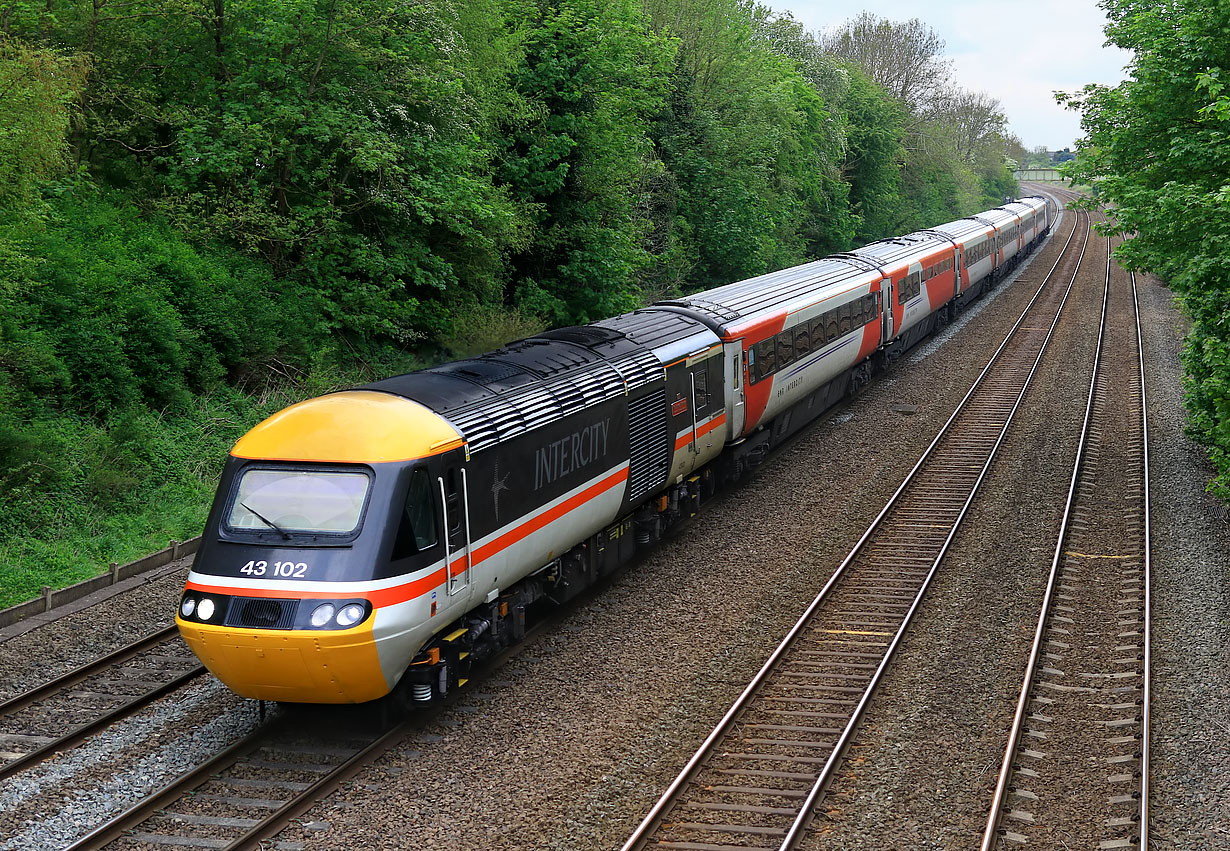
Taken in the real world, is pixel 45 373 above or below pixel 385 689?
above

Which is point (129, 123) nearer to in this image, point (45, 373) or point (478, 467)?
point (45, 373)

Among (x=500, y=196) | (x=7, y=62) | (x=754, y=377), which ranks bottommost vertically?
(x=754, y=377)

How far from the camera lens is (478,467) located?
10258mm

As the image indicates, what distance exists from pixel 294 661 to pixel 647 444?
6423 mm

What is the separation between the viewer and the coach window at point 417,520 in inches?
362

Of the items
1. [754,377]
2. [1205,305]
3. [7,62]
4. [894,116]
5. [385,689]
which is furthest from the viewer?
[894,116]

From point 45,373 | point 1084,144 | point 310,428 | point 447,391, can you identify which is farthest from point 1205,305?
point 45,373

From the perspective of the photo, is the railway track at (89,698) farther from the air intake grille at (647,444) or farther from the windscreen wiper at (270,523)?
the air intake grille at (647,444)

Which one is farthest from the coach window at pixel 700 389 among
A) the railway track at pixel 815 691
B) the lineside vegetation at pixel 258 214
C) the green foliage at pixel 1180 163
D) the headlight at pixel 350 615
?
the headlight at pixel 350 615

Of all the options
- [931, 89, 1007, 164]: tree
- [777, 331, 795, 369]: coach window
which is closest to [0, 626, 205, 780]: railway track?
[777, 331, 795, 369]: coach window

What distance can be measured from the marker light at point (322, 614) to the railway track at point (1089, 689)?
18.1 ft

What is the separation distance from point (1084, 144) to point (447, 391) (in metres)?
14.5

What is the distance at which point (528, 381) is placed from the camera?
11.9 metres

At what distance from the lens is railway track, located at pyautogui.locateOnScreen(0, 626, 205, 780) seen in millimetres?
9375
